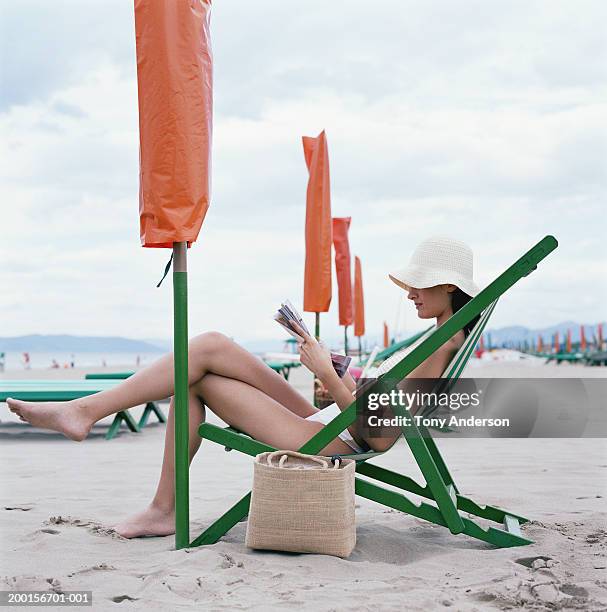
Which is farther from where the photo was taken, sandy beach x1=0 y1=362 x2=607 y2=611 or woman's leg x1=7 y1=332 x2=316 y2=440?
woman's leg x1=7 y1=332 x2=316 y2=440

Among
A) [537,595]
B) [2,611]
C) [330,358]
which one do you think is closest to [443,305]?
[330,358]

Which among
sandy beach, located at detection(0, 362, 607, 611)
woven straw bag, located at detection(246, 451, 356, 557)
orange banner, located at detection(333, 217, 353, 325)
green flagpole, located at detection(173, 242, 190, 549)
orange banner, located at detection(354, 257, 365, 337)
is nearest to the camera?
sandy beach, located at detection(0, 362, 607, 611)

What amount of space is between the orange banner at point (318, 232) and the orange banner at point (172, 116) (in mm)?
4411

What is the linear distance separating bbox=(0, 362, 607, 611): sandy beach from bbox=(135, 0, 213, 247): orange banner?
111cm

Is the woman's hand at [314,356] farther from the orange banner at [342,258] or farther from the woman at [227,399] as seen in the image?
the orange banner at [342,258]

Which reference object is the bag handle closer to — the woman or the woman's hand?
the woman

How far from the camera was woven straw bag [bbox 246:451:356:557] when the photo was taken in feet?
8.18

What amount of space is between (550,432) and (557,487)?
2.50 m

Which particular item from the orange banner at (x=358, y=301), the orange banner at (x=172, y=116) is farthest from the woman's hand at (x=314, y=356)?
the orange banner at (x=358, y=301)

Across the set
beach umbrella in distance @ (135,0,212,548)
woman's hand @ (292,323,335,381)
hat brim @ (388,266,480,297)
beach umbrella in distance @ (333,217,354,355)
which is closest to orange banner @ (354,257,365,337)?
beach umbrella in distance @ (333,217,354,355)

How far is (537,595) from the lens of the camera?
215cm

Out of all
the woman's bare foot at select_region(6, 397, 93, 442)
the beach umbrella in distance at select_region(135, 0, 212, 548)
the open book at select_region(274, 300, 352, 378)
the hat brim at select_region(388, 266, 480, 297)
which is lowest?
the woman's bare foot at select_region(6, 397, 93, 442)

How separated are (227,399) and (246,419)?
103mm

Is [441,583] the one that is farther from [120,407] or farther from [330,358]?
[120,407]
